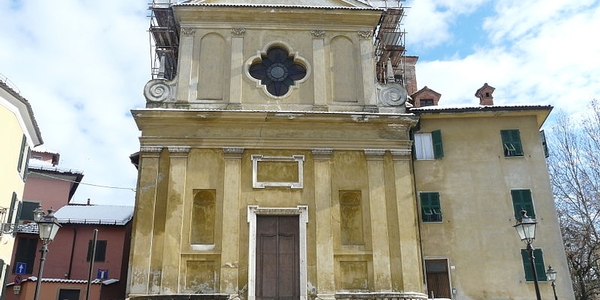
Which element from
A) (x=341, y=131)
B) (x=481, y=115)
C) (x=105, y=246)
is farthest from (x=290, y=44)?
(x=105, y=246)

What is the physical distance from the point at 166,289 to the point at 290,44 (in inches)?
387

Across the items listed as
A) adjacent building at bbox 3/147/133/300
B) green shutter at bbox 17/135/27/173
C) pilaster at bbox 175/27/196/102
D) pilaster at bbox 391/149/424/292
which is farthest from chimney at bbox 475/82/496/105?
green shutter at bbox 17/135/27/173

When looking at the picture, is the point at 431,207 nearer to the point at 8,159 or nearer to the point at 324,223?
the point at 324,223

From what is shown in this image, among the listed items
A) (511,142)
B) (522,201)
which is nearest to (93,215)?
(511,142)

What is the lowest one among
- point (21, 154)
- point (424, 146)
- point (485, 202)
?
point (485, 202)

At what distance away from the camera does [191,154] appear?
17.6 meters

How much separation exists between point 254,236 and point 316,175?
9.54ft

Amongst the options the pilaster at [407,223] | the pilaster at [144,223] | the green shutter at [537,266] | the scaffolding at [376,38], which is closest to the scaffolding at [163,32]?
the scaffolding at [376,38]

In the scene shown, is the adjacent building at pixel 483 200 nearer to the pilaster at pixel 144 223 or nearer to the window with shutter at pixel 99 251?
the pilaster at pixel 144 223

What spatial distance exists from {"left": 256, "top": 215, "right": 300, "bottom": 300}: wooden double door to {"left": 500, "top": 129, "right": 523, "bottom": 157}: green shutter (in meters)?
8.46

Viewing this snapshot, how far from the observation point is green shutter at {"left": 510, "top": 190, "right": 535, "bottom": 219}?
18.6 m

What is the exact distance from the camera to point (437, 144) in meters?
19.5

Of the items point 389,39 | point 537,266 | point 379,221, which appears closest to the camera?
point 379,221

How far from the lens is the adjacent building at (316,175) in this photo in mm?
16641
